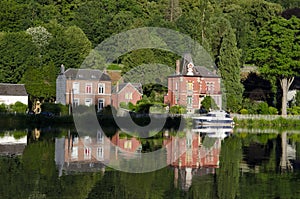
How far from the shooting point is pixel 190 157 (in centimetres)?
2559

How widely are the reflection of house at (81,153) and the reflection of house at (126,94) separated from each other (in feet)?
77.6

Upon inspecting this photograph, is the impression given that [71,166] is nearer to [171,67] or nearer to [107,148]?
[107,148]

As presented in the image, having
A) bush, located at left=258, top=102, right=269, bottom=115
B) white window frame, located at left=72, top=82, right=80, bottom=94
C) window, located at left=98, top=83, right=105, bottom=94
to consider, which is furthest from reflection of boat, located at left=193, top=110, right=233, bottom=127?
white window frame, located at left=72, top=82, right=80, bottom=94

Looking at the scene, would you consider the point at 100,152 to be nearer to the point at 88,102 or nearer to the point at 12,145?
the point at 12,145

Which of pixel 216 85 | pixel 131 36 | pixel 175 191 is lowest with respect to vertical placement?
pixel 175 191

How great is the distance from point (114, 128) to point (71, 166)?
23018 mm

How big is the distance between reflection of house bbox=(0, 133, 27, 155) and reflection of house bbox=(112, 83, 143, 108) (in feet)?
79.5

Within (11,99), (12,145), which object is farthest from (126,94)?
(12,145)

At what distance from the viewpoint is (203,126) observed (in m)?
49.6

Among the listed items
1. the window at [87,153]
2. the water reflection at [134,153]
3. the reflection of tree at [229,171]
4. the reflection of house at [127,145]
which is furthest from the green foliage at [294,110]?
the window at [87,153]

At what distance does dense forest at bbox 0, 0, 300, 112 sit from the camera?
55375 millimetres

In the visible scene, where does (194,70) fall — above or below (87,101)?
above

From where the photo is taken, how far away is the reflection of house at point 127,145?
27.0 m

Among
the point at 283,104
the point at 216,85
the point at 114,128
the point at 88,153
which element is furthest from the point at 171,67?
the point at 88,153
